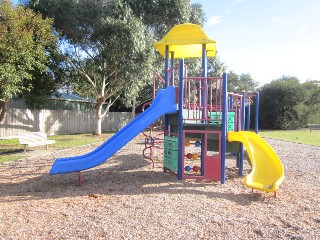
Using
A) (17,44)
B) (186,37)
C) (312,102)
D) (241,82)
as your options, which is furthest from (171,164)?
(241,82)

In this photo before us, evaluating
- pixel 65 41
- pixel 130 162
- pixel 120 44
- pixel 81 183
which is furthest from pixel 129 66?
pixel 81 183

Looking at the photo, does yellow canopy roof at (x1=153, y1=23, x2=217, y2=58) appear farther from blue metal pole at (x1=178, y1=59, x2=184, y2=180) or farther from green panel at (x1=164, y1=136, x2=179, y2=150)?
green panel at (x1=164, y1=136, x2=179, y2=150)

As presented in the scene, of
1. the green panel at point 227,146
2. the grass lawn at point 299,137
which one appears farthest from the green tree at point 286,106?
the green panel at point 227,146

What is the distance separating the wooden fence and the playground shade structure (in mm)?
15396

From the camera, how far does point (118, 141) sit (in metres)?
6.60

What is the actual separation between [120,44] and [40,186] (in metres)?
11.6

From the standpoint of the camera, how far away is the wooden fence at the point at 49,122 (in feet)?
60.9

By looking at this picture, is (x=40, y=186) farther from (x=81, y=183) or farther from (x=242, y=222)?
(x=242, y=222)

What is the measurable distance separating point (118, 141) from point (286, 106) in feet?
101

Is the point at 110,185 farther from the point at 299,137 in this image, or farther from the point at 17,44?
the point at 299,137

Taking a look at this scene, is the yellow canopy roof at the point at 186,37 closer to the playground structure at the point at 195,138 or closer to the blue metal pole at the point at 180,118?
the playground structure at the point at 195,138

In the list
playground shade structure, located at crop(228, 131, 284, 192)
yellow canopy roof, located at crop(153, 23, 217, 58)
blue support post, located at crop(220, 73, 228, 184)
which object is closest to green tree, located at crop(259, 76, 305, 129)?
yellow canopy roof, located at crop(153, 23, 217, 58)

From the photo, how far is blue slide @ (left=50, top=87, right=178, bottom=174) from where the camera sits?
6504 mm

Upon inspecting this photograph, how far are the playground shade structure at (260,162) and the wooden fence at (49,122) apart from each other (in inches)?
606
